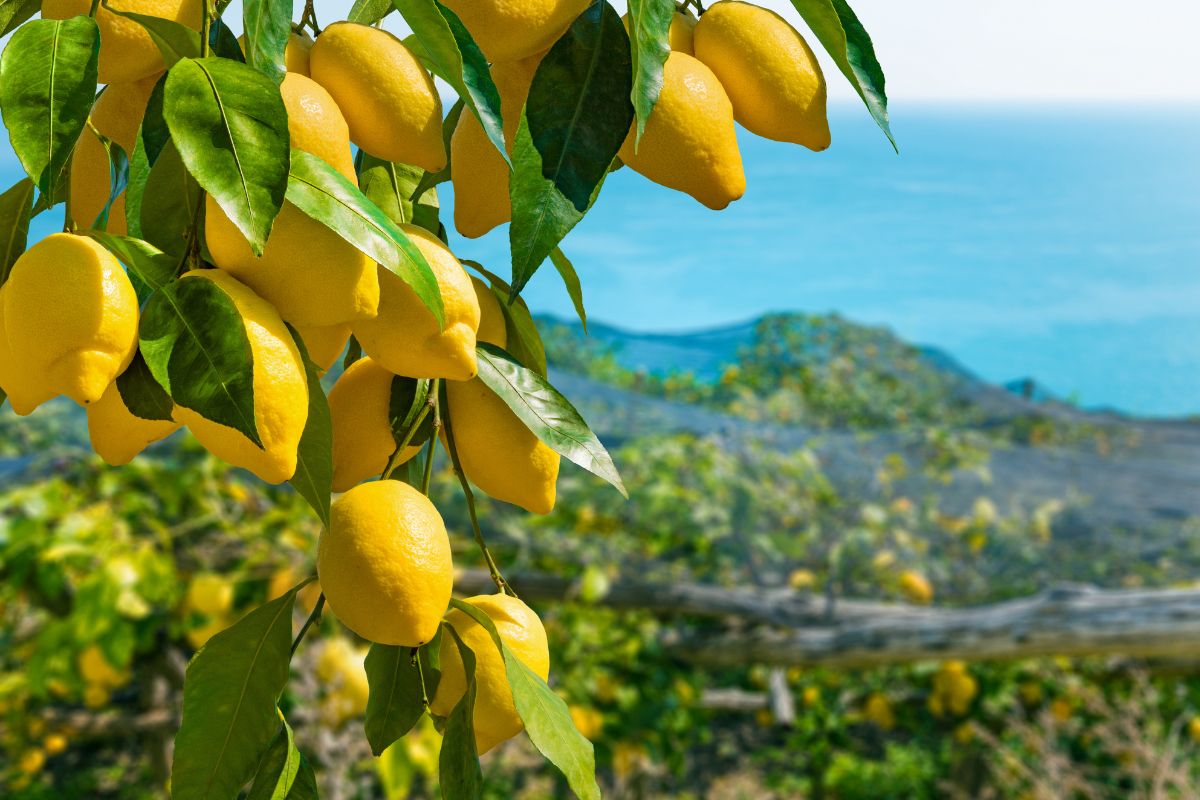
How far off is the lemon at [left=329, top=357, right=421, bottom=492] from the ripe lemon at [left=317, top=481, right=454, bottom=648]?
0.03 meters

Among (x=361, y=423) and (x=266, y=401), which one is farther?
(x=361, y=423)

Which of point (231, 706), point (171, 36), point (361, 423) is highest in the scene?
point (171, 36)

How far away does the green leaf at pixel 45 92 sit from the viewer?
29 cm

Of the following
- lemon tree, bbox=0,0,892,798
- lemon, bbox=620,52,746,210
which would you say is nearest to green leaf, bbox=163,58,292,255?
lemon tree, bbox=0,0,892,798

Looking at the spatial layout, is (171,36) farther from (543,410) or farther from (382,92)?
(543,410)

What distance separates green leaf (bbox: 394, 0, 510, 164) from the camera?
0.31 metres

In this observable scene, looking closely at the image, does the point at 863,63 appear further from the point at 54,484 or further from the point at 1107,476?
the point at 1107,476

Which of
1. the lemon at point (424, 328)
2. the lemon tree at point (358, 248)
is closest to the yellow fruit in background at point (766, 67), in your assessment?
the lemon tree at point (358, 248)

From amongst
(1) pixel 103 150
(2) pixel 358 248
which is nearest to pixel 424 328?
(2) pixel 358 248

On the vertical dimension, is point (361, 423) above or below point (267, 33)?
below

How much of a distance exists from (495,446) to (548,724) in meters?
0.10

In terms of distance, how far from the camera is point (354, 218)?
0.29 meters

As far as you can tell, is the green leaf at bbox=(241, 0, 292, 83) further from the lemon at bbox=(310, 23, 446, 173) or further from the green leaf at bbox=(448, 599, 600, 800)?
the green leaf at bbox=(448, 599, 600, 800)

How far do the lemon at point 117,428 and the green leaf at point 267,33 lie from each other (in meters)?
0.11
